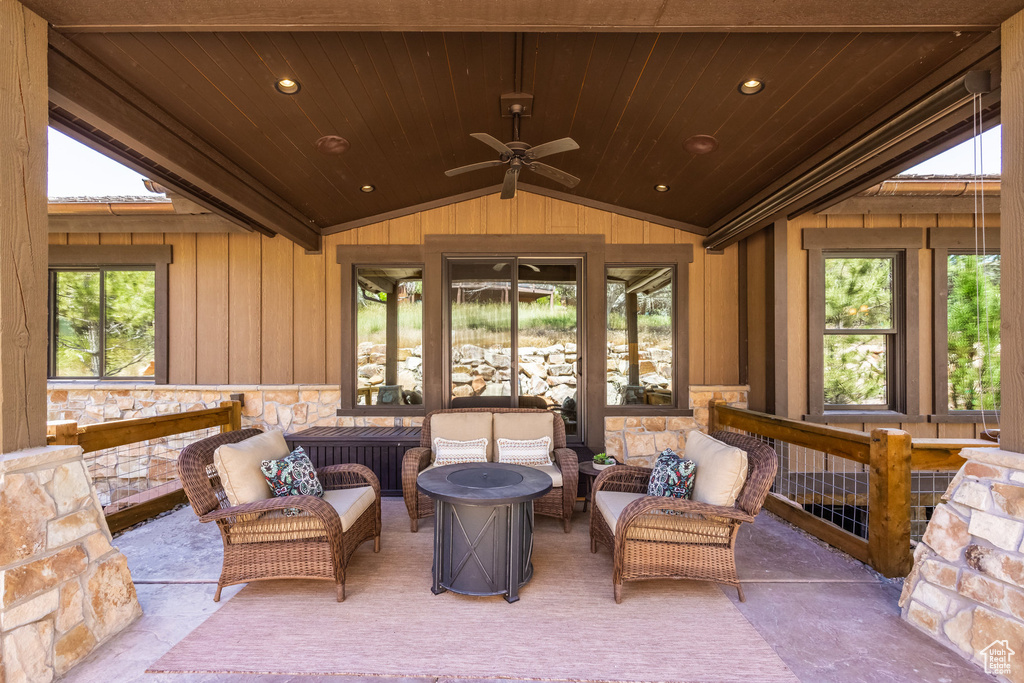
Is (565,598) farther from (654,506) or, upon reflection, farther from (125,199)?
(125,199)

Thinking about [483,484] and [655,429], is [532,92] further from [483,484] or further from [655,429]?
[655,429]

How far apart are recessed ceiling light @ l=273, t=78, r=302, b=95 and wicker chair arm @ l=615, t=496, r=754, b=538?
3.10 m

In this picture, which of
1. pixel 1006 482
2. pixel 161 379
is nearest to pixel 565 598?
pixel 1006 482

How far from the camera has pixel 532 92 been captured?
322 centimetres

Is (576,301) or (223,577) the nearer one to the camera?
(223,577)

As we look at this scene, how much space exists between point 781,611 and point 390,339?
4133 mm

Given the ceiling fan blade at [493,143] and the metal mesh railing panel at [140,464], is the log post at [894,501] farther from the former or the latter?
the metal mesh railing panel at [140,464]

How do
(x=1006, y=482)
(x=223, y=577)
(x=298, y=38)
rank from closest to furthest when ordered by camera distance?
(x=1006, y=482), (x=298, y=38), (x=223, y=577)

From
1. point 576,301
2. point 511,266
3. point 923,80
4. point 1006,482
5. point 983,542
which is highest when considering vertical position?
point 923,80

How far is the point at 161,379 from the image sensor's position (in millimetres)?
5293

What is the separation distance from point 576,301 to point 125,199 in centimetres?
475

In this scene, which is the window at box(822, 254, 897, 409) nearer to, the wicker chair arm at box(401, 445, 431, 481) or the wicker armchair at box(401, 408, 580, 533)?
the wicker armchair at box(401, 408, 580, 533)

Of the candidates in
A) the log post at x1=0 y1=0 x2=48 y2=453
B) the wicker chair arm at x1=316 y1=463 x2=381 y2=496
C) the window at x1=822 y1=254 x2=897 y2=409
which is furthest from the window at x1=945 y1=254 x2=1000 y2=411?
the log post at x1=0 y1=0 x2=48 y2=453

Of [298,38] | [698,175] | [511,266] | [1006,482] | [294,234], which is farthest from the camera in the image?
[511,266]
